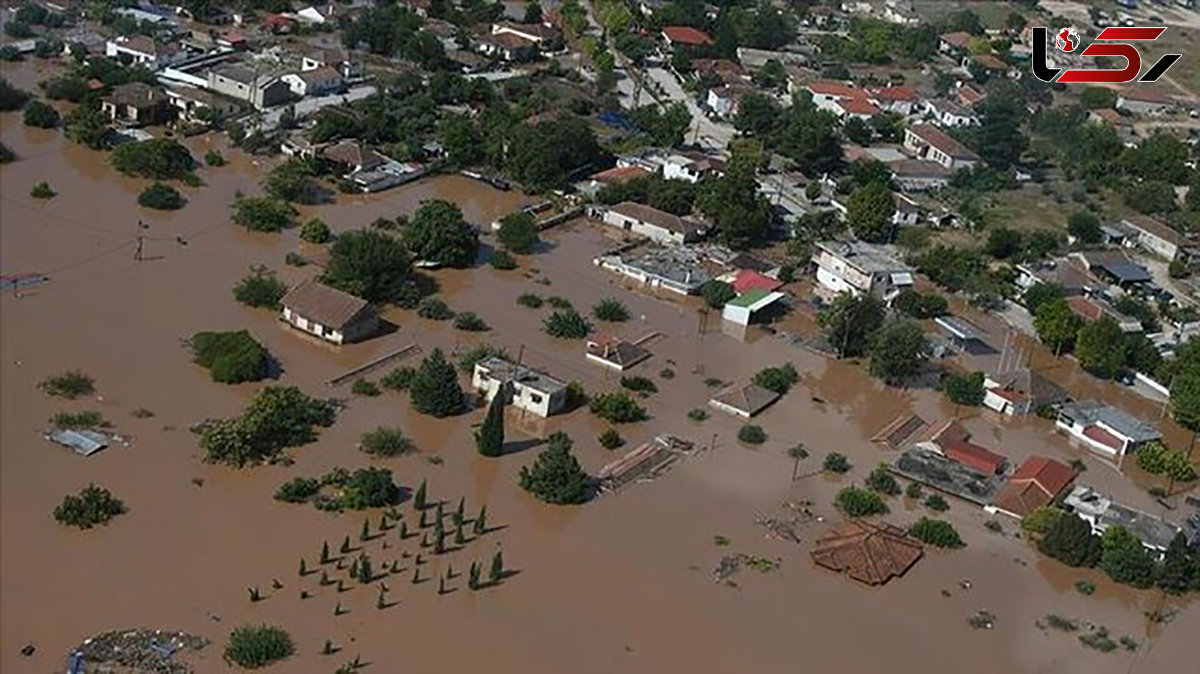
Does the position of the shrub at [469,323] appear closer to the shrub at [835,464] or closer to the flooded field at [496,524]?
the flooded field at [496,524]

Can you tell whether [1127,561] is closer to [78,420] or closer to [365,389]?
[365,389]

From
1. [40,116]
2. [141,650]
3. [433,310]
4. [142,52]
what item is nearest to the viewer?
[141,650]

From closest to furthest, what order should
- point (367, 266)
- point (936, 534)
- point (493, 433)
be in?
point (936, 534), point (493, 433), point (367, 266)

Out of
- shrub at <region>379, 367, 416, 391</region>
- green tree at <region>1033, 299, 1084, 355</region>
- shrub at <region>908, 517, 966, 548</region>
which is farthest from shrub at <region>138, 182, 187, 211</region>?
green tree at <region>1033, 299, 1084, 355</region>

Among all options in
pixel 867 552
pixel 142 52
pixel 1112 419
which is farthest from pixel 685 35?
pixel 867 552

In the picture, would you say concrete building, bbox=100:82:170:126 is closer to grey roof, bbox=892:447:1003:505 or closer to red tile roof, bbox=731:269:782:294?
red tile roof, bbox=731:269:782:294

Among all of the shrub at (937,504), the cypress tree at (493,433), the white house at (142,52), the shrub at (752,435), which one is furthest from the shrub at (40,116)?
the shrub at (937,504)
